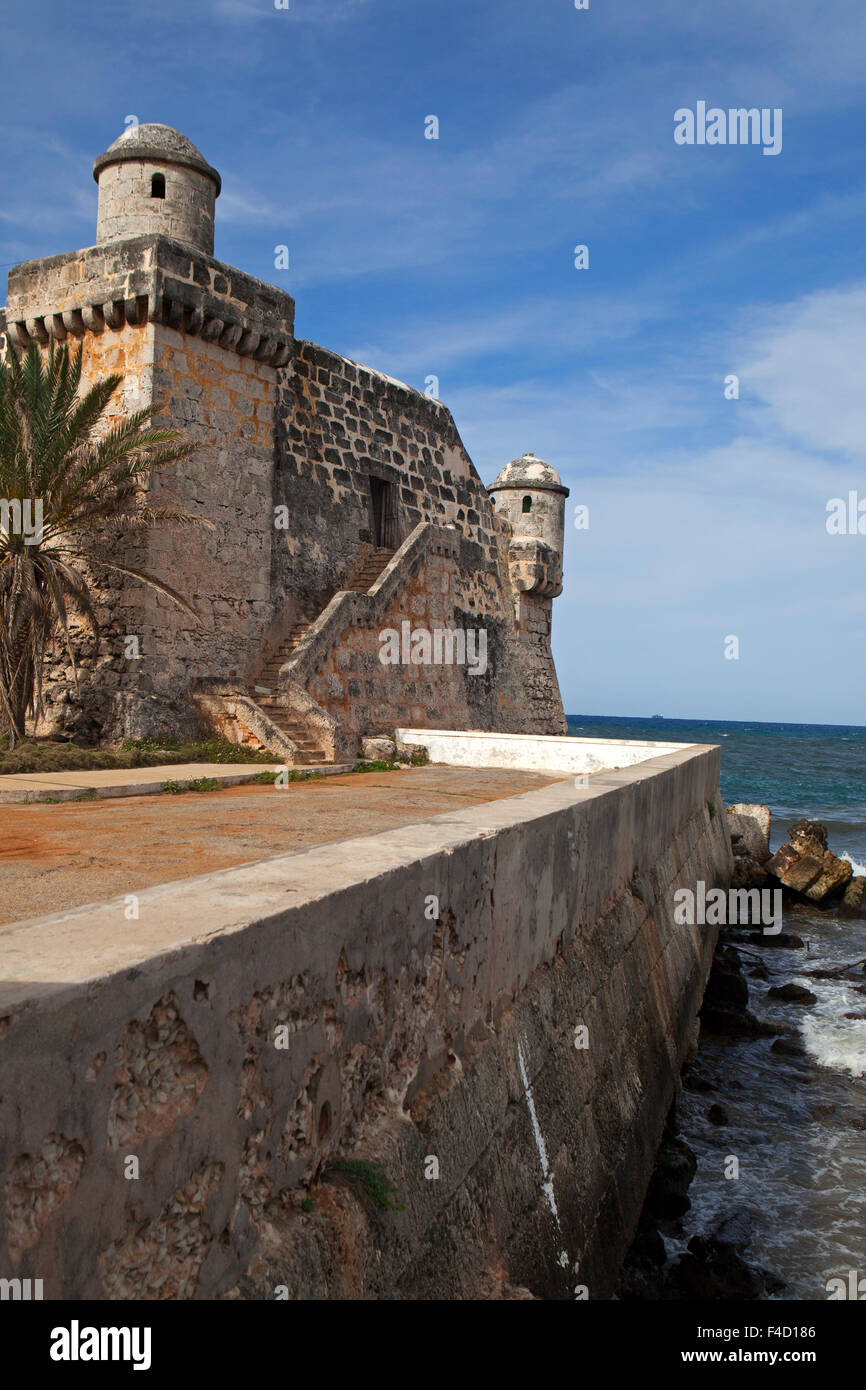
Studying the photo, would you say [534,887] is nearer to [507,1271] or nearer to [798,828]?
[507,1271]

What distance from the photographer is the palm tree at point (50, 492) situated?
10.6m

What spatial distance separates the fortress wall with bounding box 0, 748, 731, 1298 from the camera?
80.8 inches

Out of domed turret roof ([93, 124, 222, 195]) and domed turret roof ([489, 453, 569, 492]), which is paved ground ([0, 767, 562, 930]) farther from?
domed turret roof ([489, 453, 569, 492])

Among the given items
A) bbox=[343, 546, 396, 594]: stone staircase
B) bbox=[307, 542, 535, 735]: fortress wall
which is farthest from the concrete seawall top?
bbox=[343, 546, 396, 594]: stone staircase

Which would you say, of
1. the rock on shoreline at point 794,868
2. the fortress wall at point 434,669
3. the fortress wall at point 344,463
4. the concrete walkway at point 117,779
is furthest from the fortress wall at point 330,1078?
the rock on shoreline at point 794,868

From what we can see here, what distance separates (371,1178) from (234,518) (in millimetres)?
10960

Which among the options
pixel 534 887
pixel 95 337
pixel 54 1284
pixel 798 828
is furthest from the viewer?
pixel 798 828

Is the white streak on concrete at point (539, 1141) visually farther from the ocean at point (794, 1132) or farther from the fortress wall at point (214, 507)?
the fortress wall at point (214, 507)

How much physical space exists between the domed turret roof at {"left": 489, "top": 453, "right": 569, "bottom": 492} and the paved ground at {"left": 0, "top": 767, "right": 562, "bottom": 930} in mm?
12270

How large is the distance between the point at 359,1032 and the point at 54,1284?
1.26 m

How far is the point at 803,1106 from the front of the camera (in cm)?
822
